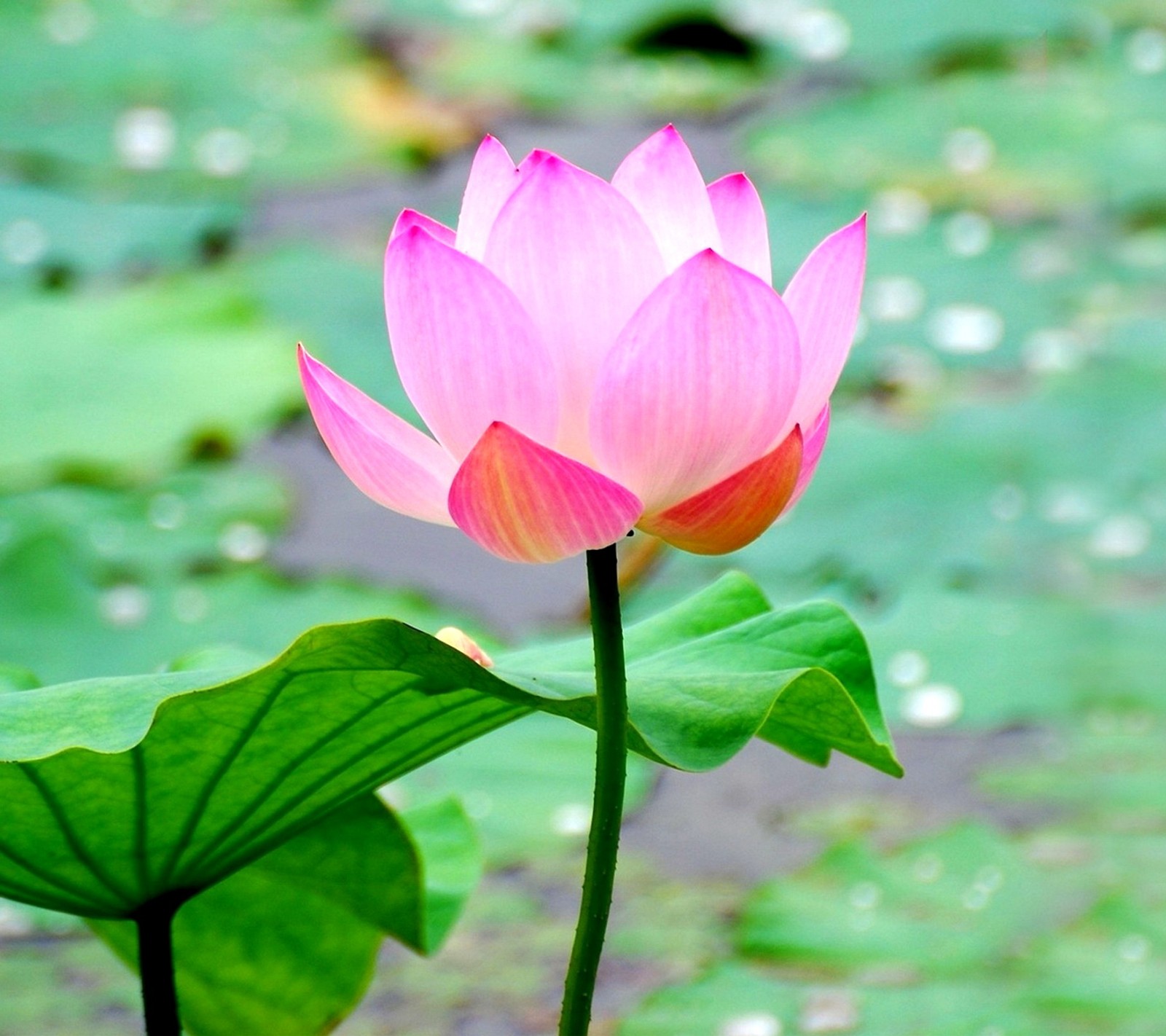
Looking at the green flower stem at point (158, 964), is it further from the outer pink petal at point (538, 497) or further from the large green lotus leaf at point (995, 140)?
the large green lotus leaf at point (995, 140)

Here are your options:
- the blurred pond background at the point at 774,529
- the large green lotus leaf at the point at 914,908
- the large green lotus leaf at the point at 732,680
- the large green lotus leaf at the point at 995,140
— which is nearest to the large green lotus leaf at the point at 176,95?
the blurred pond background at the point at 774,529

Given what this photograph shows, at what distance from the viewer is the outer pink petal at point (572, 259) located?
39 centimetres

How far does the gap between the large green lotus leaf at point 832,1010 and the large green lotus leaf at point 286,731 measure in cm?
32

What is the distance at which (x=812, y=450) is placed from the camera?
427 mm

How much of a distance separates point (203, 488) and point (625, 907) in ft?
1.85

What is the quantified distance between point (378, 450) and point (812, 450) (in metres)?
0.12

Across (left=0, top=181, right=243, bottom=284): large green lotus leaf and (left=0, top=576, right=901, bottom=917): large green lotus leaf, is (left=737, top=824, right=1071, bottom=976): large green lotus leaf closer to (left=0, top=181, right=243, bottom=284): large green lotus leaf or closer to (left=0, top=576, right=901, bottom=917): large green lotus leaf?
(left=0, top=576, right=901, bottom=917): large green lotus leaf

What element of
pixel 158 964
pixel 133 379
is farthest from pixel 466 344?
pixel 133 379

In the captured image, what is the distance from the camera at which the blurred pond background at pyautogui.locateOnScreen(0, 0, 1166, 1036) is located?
0.85 meters

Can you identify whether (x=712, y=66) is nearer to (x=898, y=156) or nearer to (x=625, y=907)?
(x=898, y=156)

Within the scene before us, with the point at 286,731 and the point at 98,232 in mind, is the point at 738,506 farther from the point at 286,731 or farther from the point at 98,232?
the point at 98,232

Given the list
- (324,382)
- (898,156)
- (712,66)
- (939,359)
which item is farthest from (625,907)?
(712,66)

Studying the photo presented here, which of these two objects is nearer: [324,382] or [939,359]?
[324,382]

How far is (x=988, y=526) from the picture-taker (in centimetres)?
129
